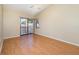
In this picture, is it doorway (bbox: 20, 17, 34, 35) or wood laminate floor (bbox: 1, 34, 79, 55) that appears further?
doorway (bbox: 20, 17, 34, 35)

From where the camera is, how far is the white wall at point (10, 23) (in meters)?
5.57

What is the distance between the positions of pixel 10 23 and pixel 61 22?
303 cm

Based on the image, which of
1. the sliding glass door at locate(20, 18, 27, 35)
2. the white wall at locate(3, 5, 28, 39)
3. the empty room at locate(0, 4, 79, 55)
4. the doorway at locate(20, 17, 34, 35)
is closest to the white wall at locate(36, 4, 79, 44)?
the empty room at locate(0, 4, 79, 55)

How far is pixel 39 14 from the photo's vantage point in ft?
23.9

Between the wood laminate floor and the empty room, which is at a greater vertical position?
the empty room

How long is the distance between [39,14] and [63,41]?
3028mm

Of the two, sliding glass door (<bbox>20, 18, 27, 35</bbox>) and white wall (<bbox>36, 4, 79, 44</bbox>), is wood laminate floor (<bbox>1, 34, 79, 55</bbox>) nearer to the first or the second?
white wall (<bbox>36, 4, 79, 44</bbox>)

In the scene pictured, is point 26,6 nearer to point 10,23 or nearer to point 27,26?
point 10,23

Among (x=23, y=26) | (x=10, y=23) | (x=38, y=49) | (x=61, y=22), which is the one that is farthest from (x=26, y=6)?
(x=38, y=49)

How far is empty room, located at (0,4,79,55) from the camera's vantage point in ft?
13.2

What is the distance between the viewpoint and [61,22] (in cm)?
532

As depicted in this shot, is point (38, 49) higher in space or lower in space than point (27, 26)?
lower
